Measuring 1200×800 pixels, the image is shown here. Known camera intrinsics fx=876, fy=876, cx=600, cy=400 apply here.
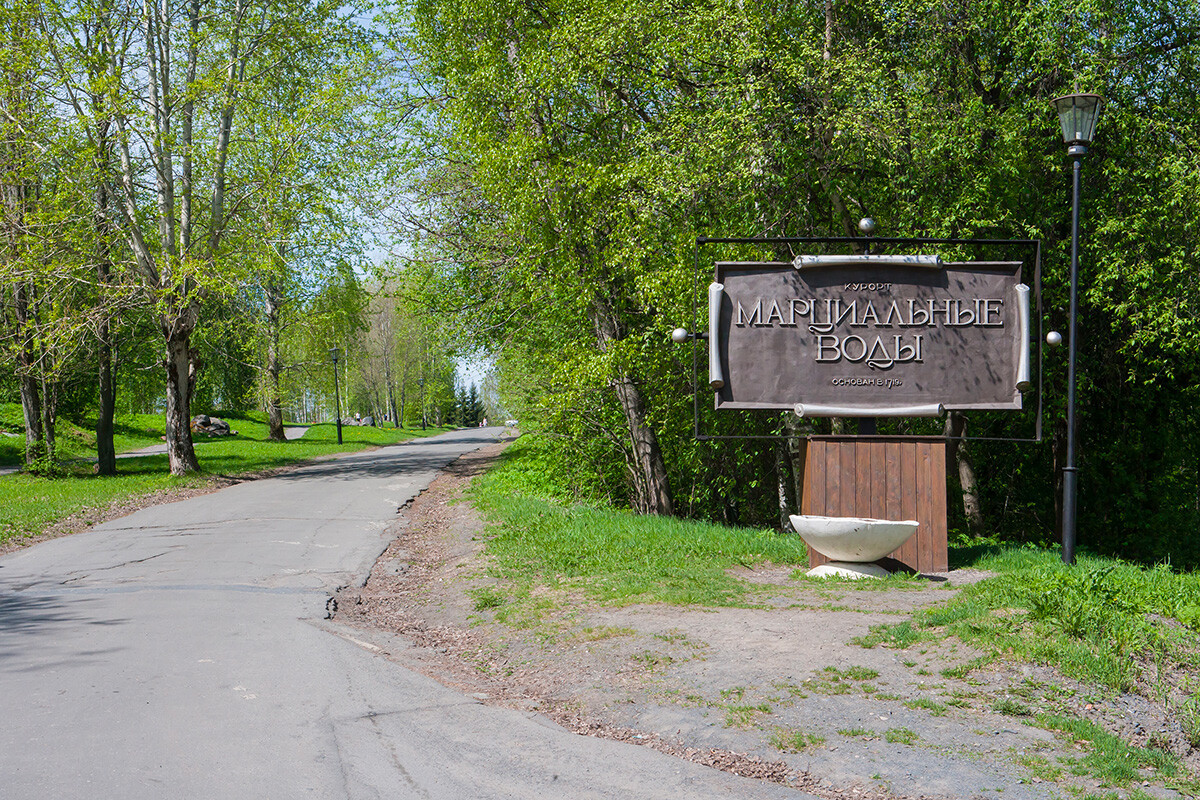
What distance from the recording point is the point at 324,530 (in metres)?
13.0

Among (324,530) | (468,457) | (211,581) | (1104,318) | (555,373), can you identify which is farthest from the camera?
(468,457)

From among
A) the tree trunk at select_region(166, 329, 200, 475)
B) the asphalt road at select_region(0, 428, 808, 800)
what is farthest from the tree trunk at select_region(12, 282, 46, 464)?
the asphalt road at select_region(0, 428, 808, 800)

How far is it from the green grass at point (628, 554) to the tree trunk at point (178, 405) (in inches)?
456

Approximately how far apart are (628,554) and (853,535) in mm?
2519

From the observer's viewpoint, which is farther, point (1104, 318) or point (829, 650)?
point (1104, 318)

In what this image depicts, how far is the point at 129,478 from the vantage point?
20.9 metres

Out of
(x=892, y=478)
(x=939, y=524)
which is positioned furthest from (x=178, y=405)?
(x=939, y=524)

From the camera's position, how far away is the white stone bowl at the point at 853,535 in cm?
836

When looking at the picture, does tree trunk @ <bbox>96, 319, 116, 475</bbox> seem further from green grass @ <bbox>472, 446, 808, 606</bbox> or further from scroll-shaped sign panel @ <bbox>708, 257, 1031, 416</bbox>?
scroll-shaped sign panel @ <bbox>708, 257, 1031, 416</bbox>

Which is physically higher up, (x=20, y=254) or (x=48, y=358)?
(x=20, y=254)

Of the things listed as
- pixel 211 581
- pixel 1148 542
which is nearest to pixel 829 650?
pixel 211 581

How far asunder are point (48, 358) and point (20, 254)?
3307 millimetres

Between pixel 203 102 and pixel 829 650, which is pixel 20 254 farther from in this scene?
pixel 829 650

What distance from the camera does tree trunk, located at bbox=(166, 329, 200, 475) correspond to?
2105 centimetres
